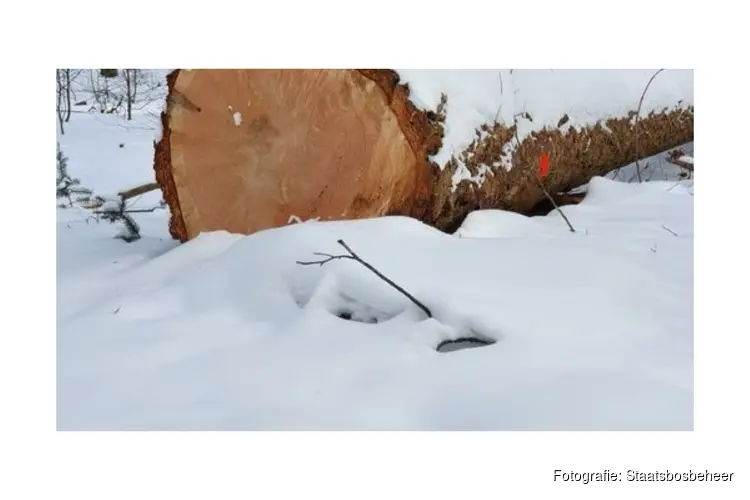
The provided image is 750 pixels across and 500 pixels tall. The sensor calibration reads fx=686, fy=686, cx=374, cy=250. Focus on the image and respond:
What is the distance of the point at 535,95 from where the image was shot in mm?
2137

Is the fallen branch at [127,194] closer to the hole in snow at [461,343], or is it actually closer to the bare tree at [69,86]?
the bare tree at [69,86]

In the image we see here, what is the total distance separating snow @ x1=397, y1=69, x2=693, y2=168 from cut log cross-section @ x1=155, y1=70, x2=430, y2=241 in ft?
0.44

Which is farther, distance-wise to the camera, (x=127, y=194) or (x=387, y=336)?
(x=127, y=194)

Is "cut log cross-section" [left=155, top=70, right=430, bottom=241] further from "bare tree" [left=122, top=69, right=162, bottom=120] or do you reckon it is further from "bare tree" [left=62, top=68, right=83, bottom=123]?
"bare tree" [left=62, top=68, right=83, bottom=123]

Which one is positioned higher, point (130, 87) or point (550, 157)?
point (130, 87)

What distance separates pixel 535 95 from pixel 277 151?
0.86 metres

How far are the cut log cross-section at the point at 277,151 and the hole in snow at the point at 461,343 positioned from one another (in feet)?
2.41

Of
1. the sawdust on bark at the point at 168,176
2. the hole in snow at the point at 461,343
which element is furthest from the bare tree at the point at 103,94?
the hole in snow at the point at 461,343

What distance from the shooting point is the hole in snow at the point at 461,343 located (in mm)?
1182

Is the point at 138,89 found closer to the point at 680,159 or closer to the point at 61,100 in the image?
the point at 61,100

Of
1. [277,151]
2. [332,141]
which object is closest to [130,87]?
[277,151]

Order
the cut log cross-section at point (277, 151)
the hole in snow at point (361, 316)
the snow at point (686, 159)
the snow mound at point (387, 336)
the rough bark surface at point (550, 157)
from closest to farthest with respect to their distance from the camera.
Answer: the snow mound at point (387, 336) → the hole in snow at point (361, 316) → the cut log cross-section at point (277, 151) → the rough bark surface at point (550, 157) → the snow at point (686, 159)

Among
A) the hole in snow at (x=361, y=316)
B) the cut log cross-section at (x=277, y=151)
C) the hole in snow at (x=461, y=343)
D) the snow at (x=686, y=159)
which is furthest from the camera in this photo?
the snow at (x=686, y=159)
